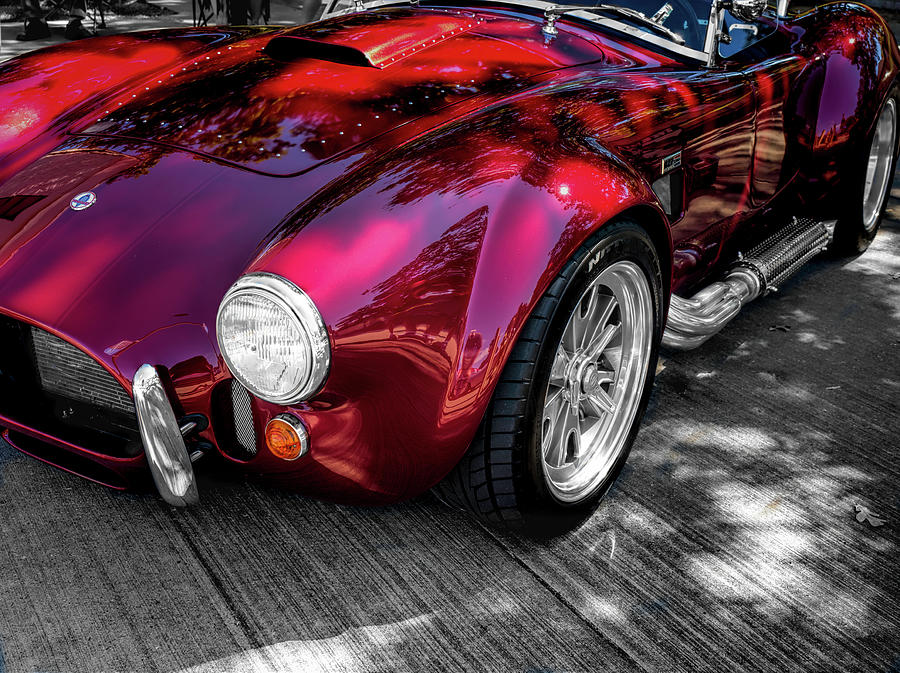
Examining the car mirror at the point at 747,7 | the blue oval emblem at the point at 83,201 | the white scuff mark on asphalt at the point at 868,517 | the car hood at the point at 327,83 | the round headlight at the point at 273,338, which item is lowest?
the white scuff mark on asphalt at the point at 868,517

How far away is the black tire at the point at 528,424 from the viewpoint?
6.03 ft

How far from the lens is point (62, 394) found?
1991 mm

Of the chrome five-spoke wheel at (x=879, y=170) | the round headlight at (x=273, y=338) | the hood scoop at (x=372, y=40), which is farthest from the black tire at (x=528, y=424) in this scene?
the chrome five-spoke wheel at (x=879, y=170)

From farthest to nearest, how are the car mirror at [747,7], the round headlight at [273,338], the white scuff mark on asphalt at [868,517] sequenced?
1. the car mirror at [747,7]
2. the white scuff mark on asphalt at [868,517]
3. the round headlight at [273,338]

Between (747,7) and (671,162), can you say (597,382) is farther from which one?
(747,7)

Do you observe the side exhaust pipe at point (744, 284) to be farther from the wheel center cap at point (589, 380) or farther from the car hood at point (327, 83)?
the car hood at point (327, 83)

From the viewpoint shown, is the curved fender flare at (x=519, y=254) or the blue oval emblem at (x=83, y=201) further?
the blue oval emblem at (x=83, y=201)

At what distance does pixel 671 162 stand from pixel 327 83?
0.99 m

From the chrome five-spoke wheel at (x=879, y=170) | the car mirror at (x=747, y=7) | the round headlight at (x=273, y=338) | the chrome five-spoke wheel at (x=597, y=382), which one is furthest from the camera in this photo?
the chrome five-spoke wheel at (x=879, y=170)

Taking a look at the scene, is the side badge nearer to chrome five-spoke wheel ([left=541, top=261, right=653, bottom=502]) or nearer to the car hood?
chrome five-spoke wheel ([left=541, top=261, right=653, bottom=502])

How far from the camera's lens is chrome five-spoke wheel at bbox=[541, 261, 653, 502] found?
220cm

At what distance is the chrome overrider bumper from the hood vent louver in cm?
125

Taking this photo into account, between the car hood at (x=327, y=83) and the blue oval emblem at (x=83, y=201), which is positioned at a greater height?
the car hood at (x=327, y=83)

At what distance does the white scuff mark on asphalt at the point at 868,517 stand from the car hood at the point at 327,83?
151cm
